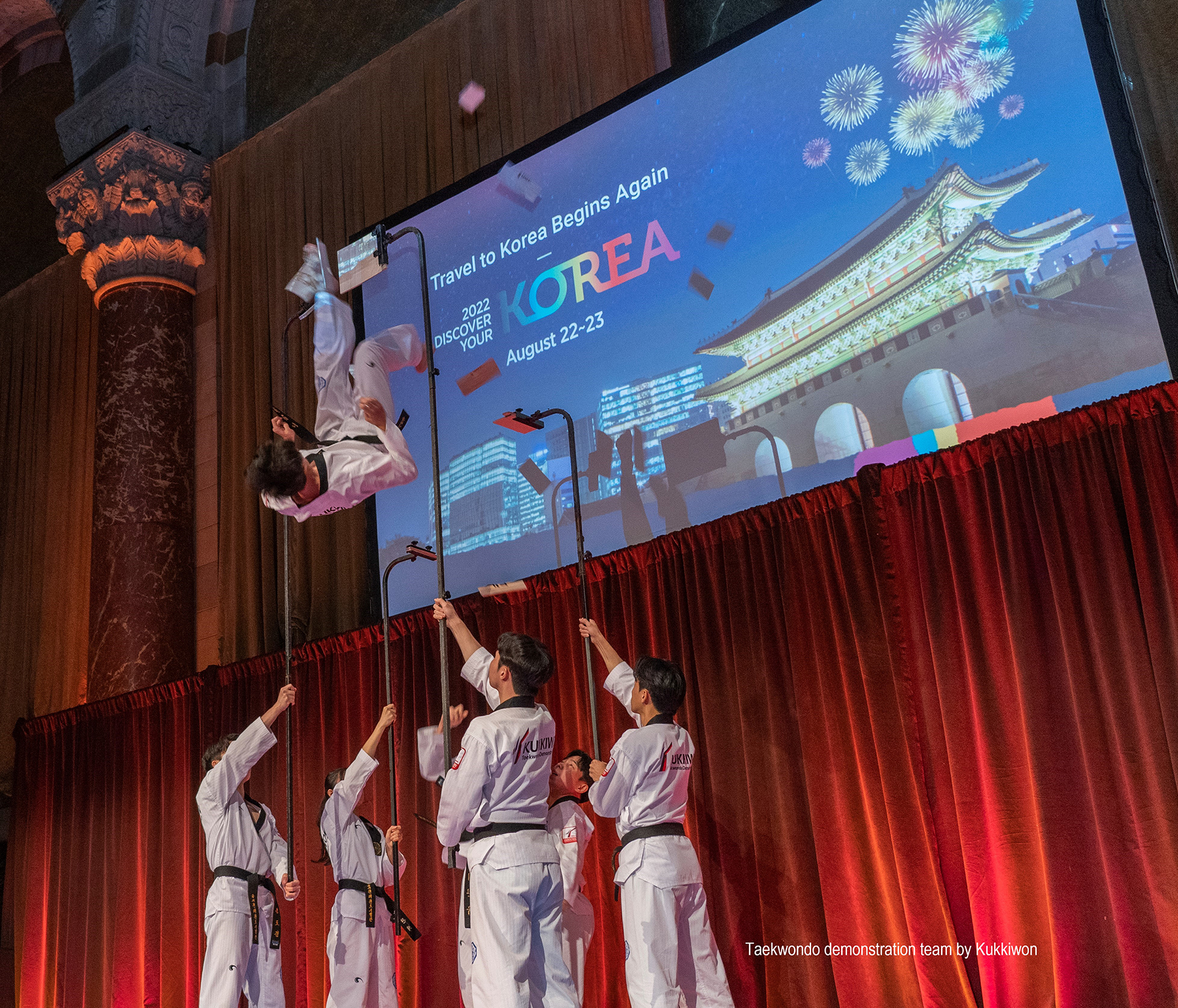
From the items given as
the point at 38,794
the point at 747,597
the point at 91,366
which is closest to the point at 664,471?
the point at 747,597

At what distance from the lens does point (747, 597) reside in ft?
16.0

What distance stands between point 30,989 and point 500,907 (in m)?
5.15

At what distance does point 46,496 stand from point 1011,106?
24.6 feet

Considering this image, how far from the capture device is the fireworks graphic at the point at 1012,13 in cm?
465

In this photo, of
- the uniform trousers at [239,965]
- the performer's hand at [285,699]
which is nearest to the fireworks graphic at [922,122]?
the performer's hand at [285,699]

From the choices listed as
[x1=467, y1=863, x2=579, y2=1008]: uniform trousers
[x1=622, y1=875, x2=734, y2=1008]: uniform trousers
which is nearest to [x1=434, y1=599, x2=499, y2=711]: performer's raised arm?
[x1=467, y1=863, x2=579, y2=1008]: uniform trousers

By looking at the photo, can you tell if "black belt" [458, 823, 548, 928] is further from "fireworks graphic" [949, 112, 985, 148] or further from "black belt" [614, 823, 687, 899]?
"fireworks graphic" [949, 112, 985, 148]

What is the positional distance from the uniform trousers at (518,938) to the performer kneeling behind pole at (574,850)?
0.79 metres

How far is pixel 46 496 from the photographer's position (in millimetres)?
8805

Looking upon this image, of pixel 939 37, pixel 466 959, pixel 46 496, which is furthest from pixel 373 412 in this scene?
pixel 46 496

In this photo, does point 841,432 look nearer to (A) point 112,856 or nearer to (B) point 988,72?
(B) point 988,72

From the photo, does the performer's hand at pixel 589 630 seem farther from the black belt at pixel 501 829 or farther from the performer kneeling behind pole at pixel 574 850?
the black belt at pixel 501 829

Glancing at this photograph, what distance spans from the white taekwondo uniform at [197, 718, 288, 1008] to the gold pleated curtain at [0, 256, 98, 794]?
370 centimetres

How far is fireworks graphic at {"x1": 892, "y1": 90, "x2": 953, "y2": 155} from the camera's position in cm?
480
